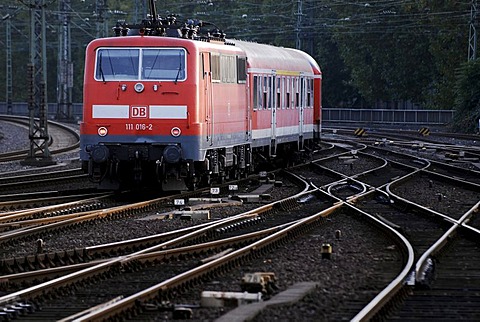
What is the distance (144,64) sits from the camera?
67.1 ft

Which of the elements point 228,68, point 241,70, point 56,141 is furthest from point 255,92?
point 56,141

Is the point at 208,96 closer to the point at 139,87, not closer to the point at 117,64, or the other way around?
the point at 139,87

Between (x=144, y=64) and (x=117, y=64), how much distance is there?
0.47 metres

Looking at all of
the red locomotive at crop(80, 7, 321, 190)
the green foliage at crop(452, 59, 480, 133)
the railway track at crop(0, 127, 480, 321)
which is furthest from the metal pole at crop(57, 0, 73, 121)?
the railway track at crop(0, 127, 480, 321)

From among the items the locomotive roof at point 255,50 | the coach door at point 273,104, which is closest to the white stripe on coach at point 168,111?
the locomotive roof at point 255,50

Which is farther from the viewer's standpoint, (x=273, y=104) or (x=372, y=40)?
(x=372, y=40)

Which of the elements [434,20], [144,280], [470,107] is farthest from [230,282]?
[434,20]

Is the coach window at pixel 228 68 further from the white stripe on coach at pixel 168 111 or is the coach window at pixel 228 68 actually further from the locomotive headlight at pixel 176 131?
the locomotive headlight at pixel 176 131

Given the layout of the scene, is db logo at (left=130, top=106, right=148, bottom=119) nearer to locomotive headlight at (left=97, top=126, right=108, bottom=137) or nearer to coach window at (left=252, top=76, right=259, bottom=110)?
locomotive headlight at (left=97, top=126, right=108, bottom=137)

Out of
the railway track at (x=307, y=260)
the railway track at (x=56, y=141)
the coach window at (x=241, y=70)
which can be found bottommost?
the railway track at (x=56, y=141)

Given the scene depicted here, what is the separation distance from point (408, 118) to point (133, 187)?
1972 inches

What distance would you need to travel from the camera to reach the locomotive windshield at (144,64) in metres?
20.4

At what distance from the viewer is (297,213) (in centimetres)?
1841

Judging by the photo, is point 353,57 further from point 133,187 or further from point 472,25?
point 133,187
